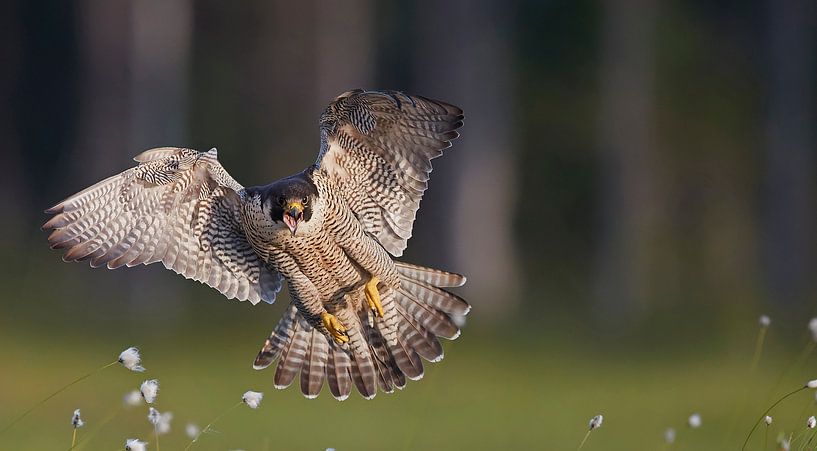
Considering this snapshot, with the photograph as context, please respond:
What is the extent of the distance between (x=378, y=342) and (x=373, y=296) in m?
0.31

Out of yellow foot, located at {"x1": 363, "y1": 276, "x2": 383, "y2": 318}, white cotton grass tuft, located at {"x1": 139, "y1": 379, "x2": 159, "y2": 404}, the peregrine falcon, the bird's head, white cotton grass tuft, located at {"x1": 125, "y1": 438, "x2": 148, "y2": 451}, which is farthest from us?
yellow foot, located at {"x1": 363, "y1": 276, "x2": 383, "y2": 318}

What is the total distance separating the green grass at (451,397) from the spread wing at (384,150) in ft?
9.29

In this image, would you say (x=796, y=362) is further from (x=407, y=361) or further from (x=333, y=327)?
(x=333, y=327)

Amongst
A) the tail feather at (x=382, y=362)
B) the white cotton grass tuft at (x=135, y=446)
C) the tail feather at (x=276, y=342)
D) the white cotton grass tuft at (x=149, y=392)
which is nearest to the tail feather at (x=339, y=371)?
the tail feather at (x=382, y=362)

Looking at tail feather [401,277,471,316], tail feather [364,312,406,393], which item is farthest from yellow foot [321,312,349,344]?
tail feather [401,277,471,316]

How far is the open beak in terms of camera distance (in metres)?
5.71

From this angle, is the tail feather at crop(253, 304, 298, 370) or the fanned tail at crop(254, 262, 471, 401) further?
the tail feather at crop(253, 304, 298, 370)

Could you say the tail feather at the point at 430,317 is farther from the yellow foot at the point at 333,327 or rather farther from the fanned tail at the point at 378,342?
the yellow foot at the point at 333,327

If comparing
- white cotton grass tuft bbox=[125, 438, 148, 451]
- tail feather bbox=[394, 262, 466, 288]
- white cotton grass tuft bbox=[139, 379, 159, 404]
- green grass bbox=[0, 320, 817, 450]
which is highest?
white cotton grass tuft bbox=[139, 379, 159, 404]

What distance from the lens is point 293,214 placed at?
5727 millimetres

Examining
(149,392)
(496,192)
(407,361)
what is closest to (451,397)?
(407,361)

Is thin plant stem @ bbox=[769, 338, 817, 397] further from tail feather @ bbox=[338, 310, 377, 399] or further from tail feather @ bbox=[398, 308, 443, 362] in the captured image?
tail feather @ bbox=[338, 310, 377, 399]

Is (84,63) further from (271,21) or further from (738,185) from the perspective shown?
(738,185)

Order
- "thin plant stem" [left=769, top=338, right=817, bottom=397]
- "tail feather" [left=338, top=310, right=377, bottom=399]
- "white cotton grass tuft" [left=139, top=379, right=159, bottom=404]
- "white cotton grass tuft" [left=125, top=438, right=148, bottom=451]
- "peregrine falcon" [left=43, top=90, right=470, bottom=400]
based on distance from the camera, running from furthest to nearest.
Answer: "tail feather" [left=338, top=310, right=377, bottom=399] → "peregrine falcon" [left=43, top=90, right=470, bottom=400] → "thin plant stem" [left=769, top=338, right=817, bottom=397] → "white cotton grass tuft" [left=139, top=379, right=159, bottom=404] → "white cotton grass tuft" [left=125, top=438, right=148, bottom=451]
